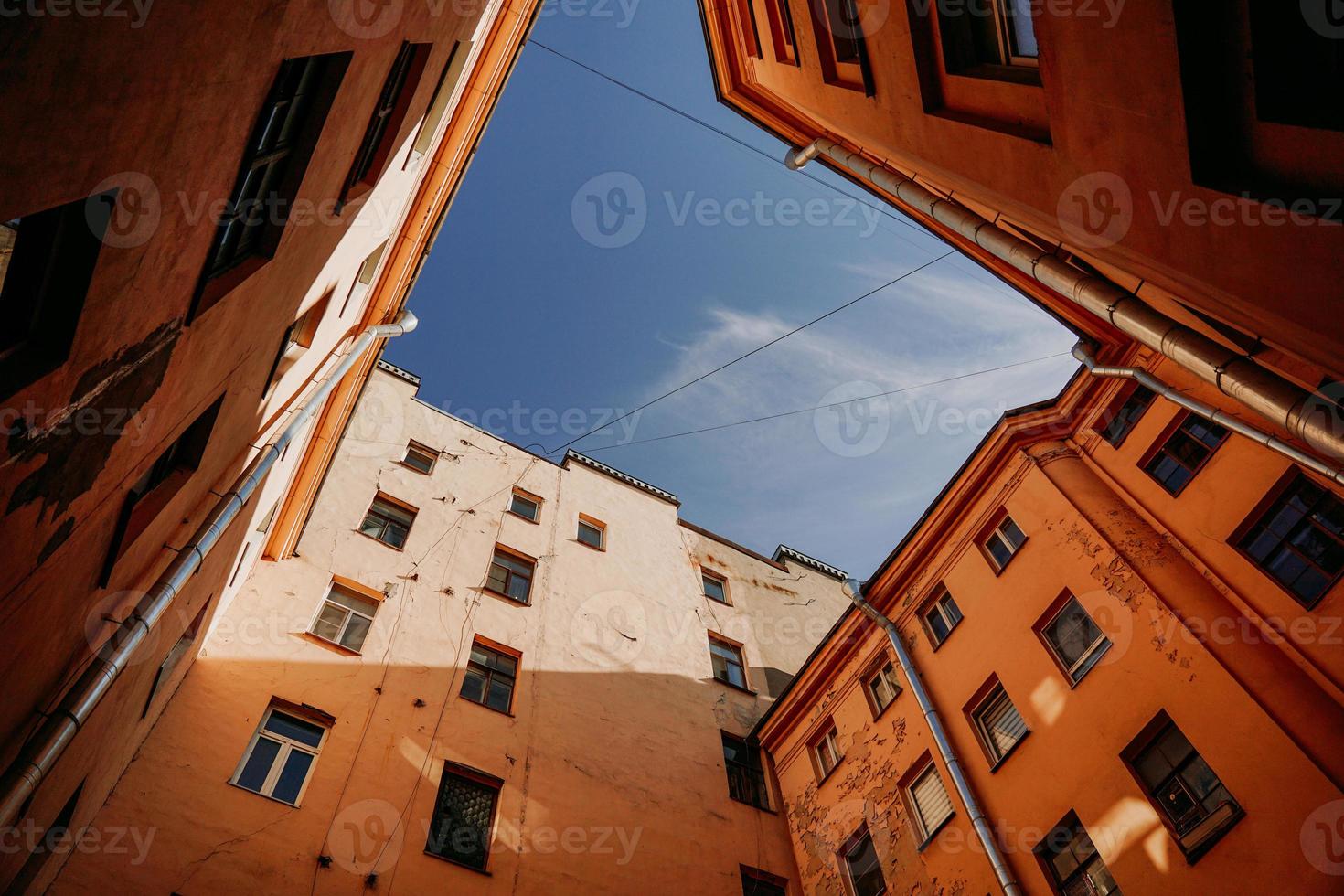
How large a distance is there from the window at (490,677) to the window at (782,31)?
40.8 ft

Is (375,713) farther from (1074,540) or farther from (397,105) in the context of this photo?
(1074,540)

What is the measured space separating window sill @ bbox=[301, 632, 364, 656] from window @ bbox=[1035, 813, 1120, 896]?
11454mm

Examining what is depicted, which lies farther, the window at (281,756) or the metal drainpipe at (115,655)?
the window at (281,756)

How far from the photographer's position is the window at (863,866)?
1295 centimetres

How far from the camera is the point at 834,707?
16156mm

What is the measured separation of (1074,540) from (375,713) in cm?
1179

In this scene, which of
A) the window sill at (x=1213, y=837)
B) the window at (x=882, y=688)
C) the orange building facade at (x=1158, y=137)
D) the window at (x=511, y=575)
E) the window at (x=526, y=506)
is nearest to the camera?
the orange building facade at (x=1158, y=137)

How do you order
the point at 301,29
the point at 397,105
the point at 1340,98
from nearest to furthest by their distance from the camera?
the point at 1340,98 < the point at 301,29 < the point at 397,105

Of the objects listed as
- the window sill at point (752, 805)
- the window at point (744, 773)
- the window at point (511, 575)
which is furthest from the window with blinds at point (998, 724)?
the window at point (511, 575)

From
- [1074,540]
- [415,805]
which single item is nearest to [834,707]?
[1074,540]

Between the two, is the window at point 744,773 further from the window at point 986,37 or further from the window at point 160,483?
the window at point 986,37

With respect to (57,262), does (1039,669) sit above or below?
above

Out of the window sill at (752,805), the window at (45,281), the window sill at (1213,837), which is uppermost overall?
the window sill at (752,805)

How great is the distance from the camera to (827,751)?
16.1 metres
